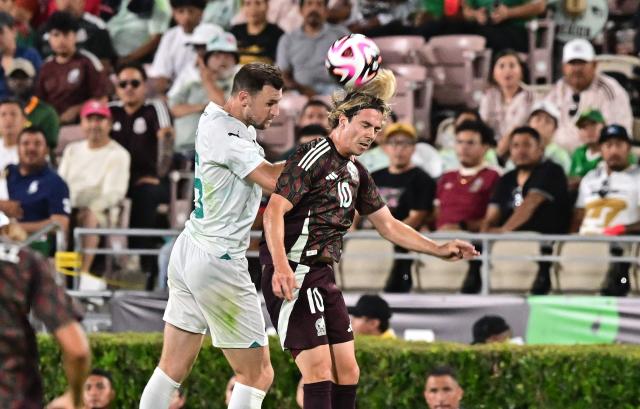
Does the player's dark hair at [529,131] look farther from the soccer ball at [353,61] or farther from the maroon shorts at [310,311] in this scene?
the maroon shorts at [310,311]

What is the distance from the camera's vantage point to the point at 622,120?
15.4 meters

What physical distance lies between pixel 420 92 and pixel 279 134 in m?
1.73

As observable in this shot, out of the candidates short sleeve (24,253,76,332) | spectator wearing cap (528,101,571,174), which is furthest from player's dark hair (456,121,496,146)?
short sleeve (24,253,76,332)

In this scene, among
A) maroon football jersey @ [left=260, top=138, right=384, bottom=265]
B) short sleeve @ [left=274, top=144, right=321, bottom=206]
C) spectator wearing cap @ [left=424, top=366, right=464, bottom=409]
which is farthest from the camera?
spectator wearing cap @ [left=424, top=366, right=464, bottom=409]

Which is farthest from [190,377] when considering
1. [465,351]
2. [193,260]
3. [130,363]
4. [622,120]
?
[622,120]

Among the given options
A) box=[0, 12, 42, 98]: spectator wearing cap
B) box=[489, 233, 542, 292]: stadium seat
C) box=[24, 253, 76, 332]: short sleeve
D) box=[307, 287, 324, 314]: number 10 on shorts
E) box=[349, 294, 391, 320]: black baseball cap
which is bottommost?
box=[349, 294, 391, 320]: black baseball cap

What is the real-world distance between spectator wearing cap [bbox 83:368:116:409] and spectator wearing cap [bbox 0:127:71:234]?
3.00 m

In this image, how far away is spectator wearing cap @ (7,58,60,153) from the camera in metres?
16.1

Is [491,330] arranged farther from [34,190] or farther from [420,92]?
[420,92]

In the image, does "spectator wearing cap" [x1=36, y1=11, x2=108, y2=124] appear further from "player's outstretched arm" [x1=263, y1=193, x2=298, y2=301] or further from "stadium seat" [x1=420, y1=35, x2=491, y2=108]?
"player's outstretched arm" [x1=263, y1=193, x2=298, y2=301]

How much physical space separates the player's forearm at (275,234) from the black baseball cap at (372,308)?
4288 mm

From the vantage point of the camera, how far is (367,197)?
901cm

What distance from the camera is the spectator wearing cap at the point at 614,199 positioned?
13.6 meters

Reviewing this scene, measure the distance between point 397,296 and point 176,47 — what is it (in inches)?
206
